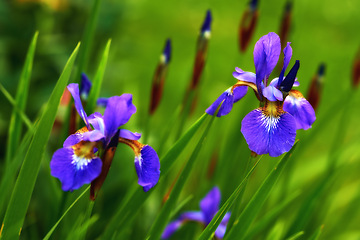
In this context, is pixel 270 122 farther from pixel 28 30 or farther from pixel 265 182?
pixel 28 30

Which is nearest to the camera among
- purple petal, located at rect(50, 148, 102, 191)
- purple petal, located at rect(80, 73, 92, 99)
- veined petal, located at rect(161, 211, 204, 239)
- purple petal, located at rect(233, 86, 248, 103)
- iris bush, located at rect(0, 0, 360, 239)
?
purple petal, located at rect(50, 148, 102, 191)

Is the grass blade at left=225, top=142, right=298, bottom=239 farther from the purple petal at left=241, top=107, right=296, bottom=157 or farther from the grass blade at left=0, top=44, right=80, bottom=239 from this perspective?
the grass blade at left=0, top=44, right=80, bottom=239

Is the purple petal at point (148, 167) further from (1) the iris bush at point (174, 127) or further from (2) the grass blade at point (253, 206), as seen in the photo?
(2) the grass blade at point (253, 206)

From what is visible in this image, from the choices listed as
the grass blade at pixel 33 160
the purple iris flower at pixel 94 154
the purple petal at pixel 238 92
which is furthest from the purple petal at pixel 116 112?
the purple petal at pixel 238 92

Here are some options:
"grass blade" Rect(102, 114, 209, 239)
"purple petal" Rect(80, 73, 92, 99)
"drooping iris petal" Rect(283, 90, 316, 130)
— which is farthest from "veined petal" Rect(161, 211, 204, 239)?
"drooping iris petal" Rect(283, 90, 316, 130)

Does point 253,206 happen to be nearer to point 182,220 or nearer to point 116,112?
point 116,112

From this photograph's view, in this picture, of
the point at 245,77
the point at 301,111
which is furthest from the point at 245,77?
the point at 301,111
